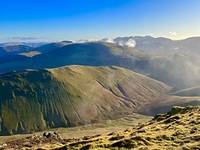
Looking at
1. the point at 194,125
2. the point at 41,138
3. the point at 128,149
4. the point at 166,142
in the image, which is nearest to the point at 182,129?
the point at 194,125

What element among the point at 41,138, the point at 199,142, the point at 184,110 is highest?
the point at 199,142

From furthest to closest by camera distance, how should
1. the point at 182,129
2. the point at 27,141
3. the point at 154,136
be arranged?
the point at 27,141 → the point at 182,129 → the point at 154,136

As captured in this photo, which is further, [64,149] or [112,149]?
[64,149]

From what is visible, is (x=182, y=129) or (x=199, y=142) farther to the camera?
(x=182, y=129)

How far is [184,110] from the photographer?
106 metres

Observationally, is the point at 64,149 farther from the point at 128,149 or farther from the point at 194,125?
the point at 194,125

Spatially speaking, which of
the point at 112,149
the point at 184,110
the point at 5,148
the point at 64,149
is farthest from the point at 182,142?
the point at 5,148

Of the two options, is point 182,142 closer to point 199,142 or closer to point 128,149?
point 199,142

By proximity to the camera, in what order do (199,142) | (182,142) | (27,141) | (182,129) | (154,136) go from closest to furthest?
(199,142) < (182,142) < (154,136) < (182,129) < (27,141)

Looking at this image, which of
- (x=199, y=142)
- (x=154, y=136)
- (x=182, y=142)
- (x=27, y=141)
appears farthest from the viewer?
(x=27, y=141)

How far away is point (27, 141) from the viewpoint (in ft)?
342

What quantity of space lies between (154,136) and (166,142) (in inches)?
194

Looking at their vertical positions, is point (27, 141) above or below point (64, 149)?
below

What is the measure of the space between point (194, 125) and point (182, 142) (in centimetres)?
1686
